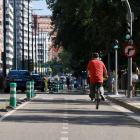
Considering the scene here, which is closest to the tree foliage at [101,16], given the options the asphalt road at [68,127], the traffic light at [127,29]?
the traffic light at [127,29]

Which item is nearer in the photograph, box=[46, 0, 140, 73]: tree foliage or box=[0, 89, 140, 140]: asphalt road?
box=[0, 89, 140, 140]: asphalt road

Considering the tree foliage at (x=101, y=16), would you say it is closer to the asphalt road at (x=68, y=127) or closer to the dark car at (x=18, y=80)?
the dark car at (x=18, y=80)

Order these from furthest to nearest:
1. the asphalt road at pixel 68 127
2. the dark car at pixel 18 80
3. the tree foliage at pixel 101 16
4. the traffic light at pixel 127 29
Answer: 1. the dark car at pixel 18 80
2. the tree foliage at pixel 101 16
3. the traffic light at pixel 127 29
4. the asphalt road at pixel 68 127

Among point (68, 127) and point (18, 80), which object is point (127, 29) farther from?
point (68, 127)

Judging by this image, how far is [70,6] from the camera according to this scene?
26.5m

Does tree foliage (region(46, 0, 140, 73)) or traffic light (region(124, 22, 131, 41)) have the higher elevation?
tree foliage (region(46, 0, 140, 73))

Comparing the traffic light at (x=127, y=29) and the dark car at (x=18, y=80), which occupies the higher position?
the traffic light at (x=127, y=29)

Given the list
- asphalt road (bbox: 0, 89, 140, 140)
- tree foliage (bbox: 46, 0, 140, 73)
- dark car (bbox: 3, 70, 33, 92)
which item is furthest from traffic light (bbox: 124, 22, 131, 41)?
dark car (bbox: 3, 70, 33, 92)

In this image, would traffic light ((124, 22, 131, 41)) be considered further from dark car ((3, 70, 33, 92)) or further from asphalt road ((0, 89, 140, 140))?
dark car ((3, 70, 33, 92))

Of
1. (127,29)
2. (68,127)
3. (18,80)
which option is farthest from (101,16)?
(68,127)

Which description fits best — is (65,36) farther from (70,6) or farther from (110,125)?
(110,125)

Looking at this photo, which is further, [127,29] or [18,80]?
[18,80]

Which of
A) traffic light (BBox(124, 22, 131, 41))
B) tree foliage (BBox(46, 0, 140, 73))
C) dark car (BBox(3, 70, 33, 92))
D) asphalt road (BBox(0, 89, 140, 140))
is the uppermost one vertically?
tree foliage (BBox(46, 0, 140, 73))

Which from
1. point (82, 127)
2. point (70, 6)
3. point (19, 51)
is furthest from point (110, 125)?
point (19, 51)
